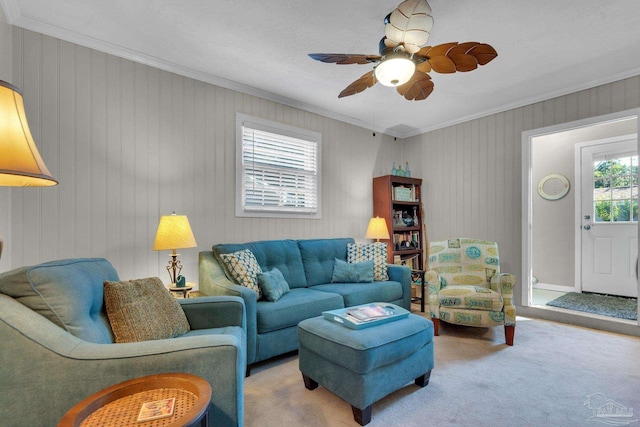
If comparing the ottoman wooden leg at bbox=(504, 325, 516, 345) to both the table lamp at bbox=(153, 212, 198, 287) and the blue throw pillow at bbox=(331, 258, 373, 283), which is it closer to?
the blue throw pillow at bbox=(331, 258, 373, 283)

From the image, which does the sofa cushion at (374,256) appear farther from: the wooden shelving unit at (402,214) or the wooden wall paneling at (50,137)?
the wooden wall paneling at (50,137)

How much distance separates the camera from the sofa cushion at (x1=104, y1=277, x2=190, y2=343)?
5.20 ft

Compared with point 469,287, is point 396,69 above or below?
above

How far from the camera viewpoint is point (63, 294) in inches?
50.5

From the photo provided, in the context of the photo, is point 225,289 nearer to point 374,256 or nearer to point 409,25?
point 374,256

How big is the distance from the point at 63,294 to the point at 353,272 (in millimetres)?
2618

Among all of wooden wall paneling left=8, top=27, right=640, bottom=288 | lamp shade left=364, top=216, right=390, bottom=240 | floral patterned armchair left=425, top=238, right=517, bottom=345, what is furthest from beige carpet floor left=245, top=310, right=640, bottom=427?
lamp shade left=364, top=216, right=390, bottom=240

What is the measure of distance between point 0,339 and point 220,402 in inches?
30.4

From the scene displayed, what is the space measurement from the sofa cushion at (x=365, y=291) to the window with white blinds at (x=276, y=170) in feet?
3.55

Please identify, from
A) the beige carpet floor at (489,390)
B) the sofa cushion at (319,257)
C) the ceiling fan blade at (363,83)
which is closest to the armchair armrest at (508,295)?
the beige carpet floor at (489,390)

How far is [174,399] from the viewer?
0.99 m

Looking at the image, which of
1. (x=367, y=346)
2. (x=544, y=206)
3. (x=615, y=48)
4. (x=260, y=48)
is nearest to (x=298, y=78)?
(x=260, y=48)

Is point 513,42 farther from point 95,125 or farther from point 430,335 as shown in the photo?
point 95,125

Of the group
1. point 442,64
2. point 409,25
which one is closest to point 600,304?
point 442,64
